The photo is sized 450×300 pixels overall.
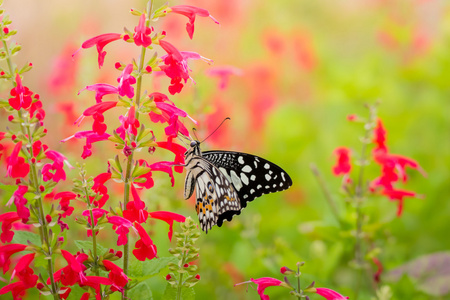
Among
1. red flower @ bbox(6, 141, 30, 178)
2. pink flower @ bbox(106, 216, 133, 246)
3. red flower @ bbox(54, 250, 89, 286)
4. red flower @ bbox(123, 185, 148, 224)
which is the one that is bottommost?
red flower @ bbox(54, 250, 89, 286)

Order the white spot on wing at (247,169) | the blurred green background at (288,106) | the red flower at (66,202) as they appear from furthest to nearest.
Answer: the blurred green background at (288,106)
the white spot on wing at (247,169)
the red flower at (66,202)

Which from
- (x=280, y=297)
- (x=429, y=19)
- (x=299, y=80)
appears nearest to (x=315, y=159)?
(x=299, y=80)

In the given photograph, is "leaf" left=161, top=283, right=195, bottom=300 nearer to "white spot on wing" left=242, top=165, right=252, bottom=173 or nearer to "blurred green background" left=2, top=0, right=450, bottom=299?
"blurred green background" left=2, top=0, right=450, bottom=299

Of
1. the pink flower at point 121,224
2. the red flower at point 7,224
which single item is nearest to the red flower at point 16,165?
the red flower at point 7,224

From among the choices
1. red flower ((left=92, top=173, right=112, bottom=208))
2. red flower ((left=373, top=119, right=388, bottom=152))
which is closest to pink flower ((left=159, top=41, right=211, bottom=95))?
red flower ((left=92, top=173, right=112, bottom=208))

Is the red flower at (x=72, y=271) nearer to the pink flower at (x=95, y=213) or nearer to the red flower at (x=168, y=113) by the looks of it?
the pink flower at (x=95, y=213)

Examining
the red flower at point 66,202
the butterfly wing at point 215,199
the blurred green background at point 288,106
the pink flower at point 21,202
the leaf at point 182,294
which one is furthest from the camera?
the blurred green background at point 288,106
